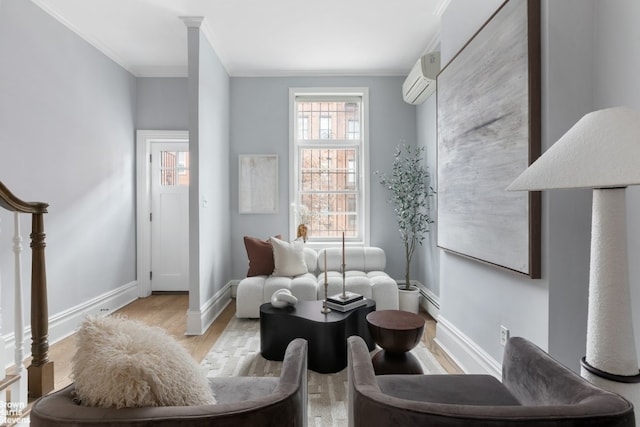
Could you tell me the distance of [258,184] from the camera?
4289 mm

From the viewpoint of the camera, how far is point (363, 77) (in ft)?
14.1

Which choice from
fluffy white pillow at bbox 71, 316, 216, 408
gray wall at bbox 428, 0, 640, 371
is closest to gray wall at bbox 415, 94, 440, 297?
gray wall at bbox 428, 0, 640, 371

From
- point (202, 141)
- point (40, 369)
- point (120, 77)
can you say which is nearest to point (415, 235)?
point (202, 141)

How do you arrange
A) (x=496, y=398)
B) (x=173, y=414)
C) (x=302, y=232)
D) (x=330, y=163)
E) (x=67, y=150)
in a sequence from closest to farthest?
(x=173, y=414) < (x=496, y=398) < (x=67, y=150) < (x=302, y=232) < (x=330, y=163)

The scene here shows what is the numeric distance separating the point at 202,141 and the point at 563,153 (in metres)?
2.88

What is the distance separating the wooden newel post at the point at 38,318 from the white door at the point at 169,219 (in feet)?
7.42

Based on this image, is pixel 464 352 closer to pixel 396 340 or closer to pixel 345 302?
pixel 396 340

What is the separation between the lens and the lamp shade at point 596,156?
2.85ft

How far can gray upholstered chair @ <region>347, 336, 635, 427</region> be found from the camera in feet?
2.54

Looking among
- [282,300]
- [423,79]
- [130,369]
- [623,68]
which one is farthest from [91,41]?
A: [623,68]

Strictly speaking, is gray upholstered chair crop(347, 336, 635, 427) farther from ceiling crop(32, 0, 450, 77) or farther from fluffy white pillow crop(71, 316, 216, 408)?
ceiling crop(32, 0, 450, 77)

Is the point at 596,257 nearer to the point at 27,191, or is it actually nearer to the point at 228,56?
the point at 27,191

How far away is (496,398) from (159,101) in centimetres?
449

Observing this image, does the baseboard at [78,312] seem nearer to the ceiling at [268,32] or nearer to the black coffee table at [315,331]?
the black coffee table at [315,331]
